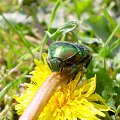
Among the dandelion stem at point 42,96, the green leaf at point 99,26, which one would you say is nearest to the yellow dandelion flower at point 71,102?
the dandelion stem at point 42,96

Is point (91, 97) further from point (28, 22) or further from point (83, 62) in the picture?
point (28, 22)

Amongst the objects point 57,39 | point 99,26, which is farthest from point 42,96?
point 99,26

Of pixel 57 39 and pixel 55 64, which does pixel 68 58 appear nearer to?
pixel 55 64

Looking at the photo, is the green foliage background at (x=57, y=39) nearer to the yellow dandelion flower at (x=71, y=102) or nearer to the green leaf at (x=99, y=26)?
the green leaf at (x=99, y=26)

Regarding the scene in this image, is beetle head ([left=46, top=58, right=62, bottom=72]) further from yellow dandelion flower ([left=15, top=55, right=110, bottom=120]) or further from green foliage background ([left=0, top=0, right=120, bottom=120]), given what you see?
green foliage background ([left=0, top=0, right=120, bottom=120])

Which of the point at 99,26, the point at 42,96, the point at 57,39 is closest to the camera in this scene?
the point at 42,96

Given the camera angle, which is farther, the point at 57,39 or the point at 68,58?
the point at 57,39

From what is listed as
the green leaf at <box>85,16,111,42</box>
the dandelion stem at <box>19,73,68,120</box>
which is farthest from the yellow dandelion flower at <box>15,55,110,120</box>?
the green leaf at <box>85,16,111,42</box>
